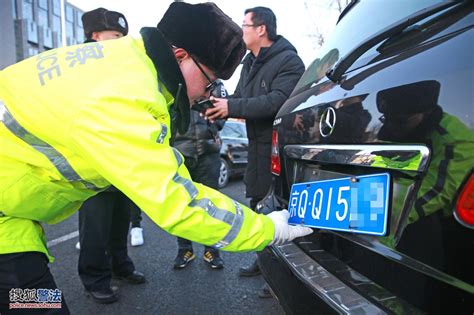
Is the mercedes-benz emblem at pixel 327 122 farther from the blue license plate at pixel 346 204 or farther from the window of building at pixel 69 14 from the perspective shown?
the window of building at pixel 69 14

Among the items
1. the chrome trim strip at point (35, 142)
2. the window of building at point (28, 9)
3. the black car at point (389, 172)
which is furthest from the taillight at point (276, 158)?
the window of building at point (28, 9)

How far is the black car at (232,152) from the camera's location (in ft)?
25.7

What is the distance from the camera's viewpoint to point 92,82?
3.64ft

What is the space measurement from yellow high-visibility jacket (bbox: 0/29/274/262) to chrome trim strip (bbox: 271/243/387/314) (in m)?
0.27

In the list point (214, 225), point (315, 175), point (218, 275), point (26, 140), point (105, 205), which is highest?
point (26, 140)

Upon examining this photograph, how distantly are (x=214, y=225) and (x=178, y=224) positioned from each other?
4.5 inches

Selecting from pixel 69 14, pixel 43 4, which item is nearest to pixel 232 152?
pixel 43 4

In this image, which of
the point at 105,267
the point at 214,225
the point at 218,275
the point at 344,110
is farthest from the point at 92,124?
the point at 218,275

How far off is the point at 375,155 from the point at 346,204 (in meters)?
0.21

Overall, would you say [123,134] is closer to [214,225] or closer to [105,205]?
[214,225]

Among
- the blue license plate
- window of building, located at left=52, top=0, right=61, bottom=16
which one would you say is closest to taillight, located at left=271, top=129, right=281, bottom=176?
the blue license plate

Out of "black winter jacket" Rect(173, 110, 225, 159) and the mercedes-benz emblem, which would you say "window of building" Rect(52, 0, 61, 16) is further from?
the mercedes-benz emblem

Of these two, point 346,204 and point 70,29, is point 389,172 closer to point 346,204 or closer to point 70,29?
point 346,204

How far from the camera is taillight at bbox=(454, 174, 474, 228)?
917mm
